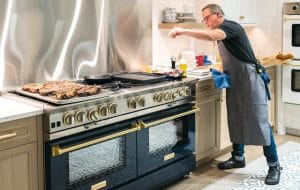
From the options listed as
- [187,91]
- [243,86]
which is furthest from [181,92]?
[243,86]

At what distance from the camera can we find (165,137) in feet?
11.1

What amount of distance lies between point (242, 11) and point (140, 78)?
1945 mm

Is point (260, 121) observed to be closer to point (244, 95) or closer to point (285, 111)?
point (244, 95)

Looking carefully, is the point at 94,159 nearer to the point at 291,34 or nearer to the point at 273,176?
the point at 273,176

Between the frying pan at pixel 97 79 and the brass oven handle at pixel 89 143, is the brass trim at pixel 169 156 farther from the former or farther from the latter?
the frying pan at pixel 97 79

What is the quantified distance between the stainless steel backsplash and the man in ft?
1.55

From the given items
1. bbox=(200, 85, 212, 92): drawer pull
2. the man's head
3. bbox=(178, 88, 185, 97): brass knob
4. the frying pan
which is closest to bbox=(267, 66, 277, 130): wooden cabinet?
bbox=(200, 85, 212, 92): drawer pull

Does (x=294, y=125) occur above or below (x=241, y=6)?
below

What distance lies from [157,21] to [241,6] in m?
1.13

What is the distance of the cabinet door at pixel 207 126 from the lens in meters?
3.78

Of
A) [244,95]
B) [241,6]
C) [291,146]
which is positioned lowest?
[291,146]

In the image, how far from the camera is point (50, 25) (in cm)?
316

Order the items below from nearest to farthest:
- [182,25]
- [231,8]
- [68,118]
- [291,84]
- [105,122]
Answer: [68,118] < [105,122] < [182,25] < [231,8] < [291,84]

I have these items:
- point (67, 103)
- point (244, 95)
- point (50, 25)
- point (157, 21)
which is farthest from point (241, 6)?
point (67, 103)
